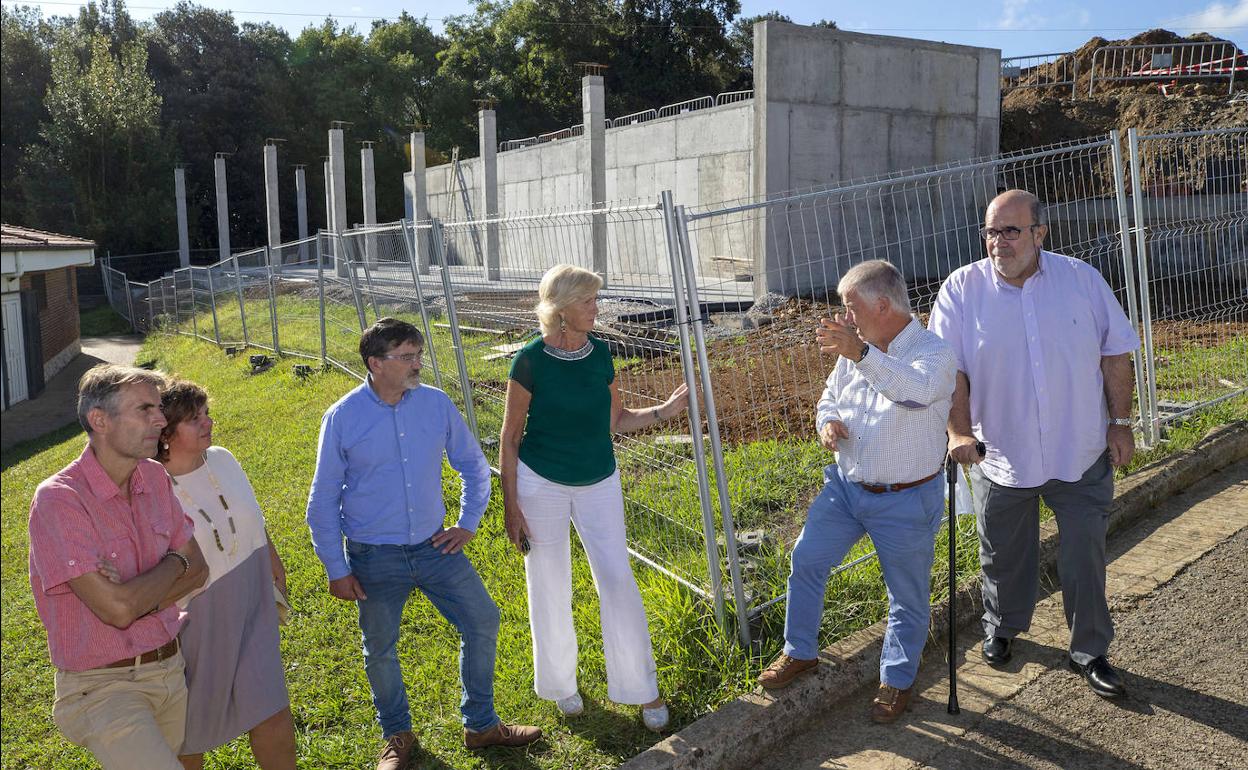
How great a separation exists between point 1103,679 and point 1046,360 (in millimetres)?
1270

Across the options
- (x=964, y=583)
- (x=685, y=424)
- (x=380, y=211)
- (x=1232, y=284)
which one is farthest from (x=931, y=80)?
(x=380, y=211)

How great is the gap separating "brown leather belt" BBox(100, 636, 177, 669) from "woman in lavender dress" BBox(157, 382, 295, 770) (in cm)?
13

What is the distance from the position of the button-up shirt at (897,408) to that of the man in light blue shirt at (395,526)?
4.78 feet

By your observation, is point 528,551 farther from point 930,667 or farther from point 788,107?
point 788,107

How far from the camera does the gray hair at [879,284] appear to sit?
345cm

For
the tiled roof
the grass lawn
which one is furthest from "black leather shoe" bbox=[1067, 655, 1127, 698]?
the tiled roof

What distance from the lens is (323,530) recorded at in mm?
3520

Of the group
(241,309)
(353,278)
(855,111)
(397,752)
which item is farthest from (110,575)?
(855,111)

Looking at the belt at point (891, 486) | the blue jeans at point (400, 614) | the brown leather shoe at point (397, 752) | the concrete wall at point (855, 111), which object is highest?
the concrete wall at point (855, 111)

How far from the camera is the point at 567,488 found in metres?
3.76

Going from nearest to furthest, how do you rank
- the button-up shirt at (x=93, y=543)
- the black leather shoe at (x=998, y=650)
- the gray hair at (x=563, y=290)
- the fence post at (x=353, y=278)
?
the button-up shirt at (x=93, y=543) → the gray hair at (x=563, y=290) → the black leather shoe at (x=998, y=650) → the fence post at (x=353, y=278)

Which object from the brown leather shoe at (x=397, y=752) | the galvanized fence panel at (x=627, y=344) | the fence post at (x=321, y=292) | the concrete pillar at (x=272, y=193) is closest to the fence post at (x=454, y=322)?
the galvanized fence panel at (x=627, y=344)

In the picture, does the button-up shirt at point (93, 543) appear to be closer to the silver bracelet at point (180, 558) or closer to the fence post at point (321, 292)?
A: the silver bracelet at point (180, 558)

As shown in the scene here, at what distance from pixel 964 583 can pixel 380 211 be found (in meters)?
50.3
